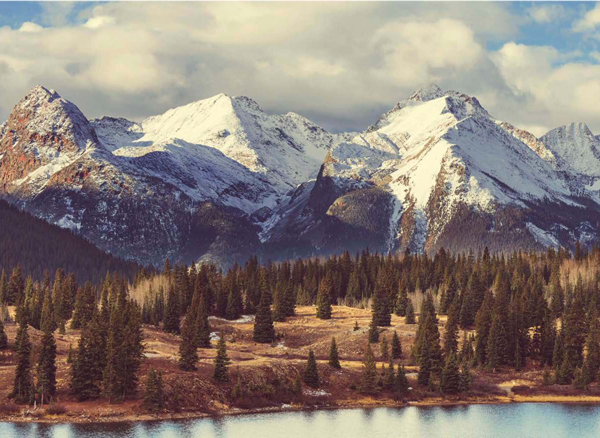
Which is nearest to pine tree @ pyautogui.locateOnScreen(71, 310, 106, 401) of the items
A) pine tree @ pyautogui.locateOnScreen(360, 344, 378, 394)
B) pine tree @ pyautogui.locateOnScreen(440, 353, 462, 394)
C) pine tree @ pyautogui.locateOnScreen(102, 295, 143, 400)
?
pine tree @ pyautogui.locateOnScreen(102, 295, 143, 400)

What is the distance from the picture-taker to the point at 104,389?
155 metres

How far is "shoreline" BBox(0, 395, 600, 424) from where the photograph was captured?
14800cm

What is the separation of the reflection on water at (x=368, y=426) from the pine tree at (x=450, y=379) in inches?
349

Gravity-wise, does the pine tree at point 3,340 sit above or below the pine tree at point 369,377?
above

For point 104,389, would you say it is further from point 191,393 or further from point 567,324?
point 567,324

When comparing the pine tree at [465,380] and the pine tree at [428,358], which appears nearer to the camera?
the pine tree at [465,380]

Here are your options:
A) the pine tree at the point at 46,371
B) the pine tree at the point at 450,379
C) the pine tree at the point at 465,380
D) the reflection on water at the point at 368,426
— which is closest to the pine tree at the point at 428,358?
the pine tree at the point at 450,379

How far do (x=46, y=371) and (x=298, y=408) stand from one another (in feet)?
136

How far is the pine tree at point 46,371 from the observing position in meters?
153

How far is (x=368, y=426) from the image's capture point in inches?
5950

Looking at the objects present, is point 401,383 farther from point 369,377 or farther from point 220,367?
point 220,367

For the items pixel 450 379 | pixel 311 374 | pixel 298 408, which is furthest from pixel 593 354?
pixel 298 408

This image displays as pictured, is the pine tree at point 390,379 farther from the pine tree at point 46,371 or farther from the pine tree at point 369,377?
the pine tree at point 46,371

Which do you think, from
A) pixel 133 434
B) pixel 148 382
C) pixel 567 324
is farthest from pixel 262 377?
pixel 567 324
